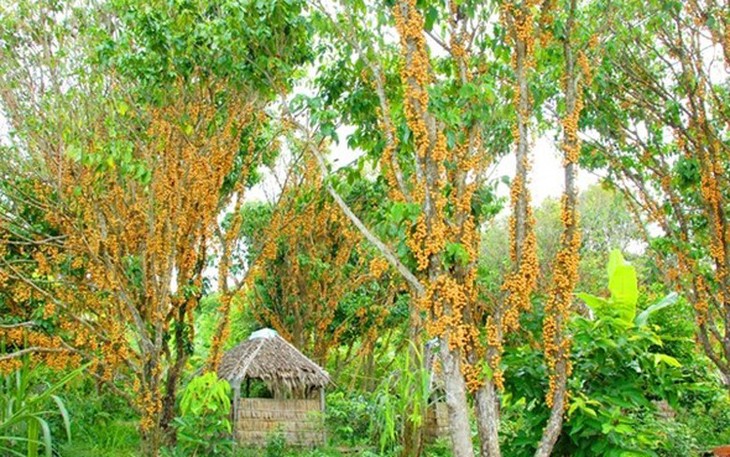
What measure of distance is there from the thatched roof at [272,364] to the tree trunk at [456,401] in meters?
6.23

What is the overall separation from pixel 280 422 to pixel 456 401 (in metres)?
6.52

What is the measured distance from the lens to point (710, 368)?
684 centimetres

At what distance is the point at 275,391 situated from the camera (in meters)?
10.9

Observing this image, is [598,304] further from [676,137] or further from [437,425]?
[437,425]

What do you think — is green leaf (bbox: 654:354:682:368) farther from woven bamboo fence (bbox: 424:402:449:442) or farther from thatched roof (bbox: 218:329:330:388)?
thatched roof (bbox: 218:329:330:388)

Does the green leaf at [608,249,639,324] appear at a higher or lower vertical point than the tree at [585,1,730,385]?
lower

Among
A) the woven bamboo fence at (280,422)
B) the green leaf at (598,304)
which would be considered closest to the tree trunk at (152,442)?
the woven bamboo fence at (280,422)

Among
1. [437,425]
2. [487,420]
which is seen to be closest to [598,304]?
[487,420]

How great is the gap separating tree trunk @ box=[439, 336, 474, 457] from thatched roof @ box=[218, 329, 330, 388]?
6227 millimetres

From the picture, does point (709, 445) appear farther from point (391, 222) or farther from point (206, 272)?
point (206, 272)

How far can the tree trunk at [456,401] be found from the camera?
4199mm

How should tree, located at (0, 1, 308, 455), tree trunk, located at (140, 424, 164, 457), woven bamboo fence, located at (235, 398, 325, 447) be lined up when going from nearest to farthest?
tree, located at (0, 1, 308, 455), tree trunk, located at (140, 424, 164, 457), woven bamboo fence, located at (235, 398, 325, 447)

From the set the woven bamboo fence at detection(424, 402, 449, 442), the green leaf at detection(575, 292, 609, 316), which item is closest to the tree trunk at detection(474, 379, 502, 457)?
A: the green leaf at detection(575, 292, 609, 316)

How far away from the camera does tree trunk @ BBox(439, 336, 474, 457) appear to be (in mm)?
4199
